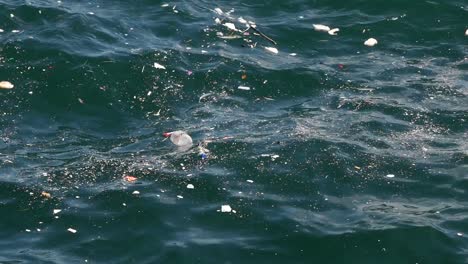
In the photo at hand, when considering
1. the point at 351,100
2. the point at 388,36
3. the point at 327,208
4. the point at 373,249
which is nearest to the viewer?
the point at 373,249

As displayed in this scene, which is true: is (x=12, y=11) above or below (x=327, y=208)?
above

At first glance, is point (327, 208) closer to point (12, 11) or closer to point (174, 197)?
point (174, 197)

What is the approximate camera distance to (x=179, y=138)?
26.0 feet

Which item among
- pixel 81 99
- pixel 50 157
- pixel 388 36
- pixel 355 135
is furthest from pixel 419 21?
pixel 50 157

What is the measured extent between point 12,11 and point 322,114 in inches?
176

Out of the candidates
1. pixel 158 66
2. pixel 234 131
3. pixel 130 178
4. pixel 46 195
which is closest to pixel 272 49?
pixel 158 66

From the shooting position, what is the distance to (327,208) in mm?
6734

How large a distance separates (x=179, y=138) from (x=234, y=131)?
585 millimetres

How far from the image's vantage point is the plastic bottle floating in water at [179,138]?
7.85 meters

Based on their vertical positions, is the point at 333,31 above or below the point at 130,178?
above

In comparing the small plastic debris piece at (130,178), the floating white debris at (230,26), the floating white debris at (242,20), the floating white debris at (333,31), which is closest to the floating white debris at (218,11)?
the floating white debris at (242,20)

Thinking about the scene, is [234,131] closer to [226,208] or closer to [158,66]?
[226,208]

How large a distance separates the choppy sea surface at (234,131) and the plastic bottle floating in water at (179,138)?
10cm

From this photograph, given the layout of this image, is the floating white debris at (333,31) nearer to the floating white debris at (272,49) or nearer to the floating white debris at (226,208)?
the floating white debris at (272,49)
